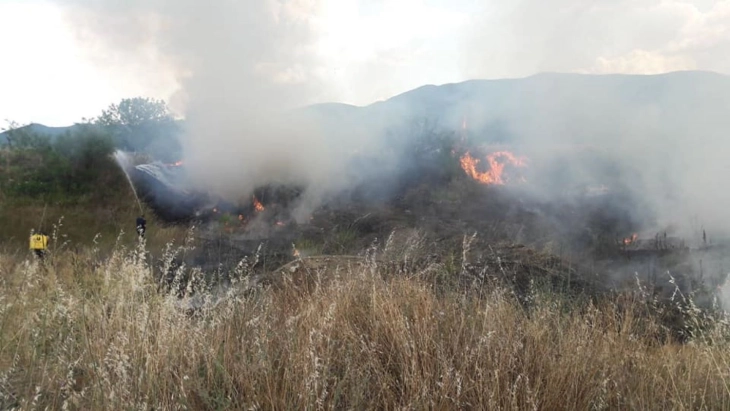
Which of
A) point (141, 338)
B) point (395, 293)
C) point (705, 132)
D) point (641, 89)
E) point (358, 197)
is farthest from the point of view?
point (641, 89)

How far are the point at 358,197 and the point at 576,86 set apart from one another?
11.2 meters

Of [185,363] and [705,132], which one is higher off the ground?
[705,132]

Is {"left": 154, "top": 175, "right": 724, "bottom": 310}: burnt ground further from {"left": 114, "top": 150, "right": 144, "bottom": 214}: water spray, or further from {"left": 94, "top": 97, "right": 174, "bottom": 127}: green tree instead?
{"left": 94, "top": 97, "right": 174, "bottom": 127}: green tree

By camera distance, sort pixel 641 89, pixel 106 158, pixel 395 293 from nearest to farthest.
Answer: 1. pixel 395 293
2. pixel 106 158
3. pixel 641 89

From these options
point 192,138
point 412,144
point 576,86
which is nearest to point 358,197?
point 412,144

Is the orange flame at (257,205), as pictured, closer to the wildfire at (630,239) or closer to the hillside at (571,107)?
the hillside at (571,107)

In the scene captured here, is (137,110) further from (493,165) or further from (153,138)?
(493,165)

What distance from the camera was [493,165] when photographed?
17.2 meters

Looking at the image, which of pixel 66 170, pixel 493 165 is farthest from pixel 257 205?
pixel 493 165

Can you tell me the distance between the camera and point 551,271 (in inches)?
257

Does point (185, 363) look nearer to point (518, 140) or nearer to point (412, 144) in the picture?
point (412, 144)

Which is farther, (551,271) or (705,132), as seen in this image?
(705,132)

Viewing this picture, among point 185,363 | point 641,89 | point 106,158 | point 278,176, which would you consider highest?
point 641,89

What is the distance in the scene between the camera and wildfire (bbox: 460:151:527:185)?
16672 mm
